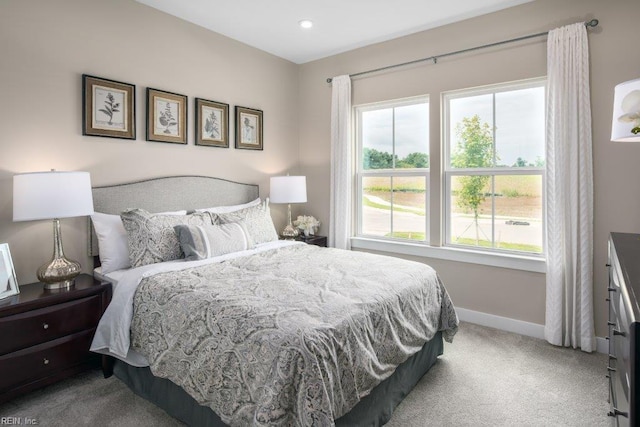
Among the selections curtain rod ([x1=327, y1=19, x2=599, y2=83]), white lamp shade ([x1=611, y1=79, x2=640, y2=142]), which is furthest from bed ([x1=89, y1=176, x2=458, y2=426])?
curtain rod ([x1=327, y1=19, x2=599, y2=83])

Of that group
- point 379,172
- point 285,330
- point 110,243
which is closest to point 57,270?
point 110,243

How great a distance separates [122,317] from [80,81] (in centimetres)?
181

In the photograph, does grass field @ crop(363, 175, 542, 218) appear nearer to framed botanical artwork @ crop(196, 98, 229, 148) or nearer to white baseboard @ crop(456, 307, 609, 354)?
white baseboard @ crop(456, 307, 609, 354)

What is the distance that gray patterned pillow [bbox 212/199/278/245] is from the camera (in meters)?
3.18

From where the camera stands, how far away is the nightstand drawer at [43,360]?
2033 millimetres

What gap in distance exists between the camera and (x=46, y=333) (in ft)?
7.14

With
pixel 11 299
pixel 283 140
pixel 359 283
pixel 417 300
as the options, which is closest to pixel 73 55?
pixel 11 299

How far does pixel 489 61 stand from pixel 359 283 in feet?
7.93

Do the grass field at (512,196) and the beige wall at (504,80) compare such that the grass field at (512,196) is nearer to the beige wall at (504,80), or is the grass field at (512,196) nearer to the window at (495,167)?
the window at (495,167)

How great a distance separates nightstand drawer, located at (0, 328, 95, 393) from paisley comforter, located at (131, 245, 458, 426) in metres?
0.45

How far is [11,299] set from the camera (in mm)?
2121

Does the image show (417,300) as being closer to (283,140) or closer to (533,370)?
(533,370)

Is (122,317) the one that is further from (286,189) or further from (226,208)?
(286,189)

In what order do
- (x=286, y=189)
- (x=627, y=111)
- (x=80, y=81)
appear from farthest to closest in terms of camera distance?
(x=286, y=189), (x=80, y=81), (x=627, y=111)
